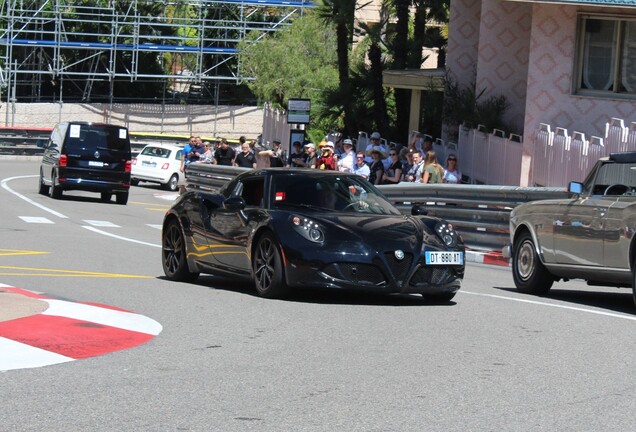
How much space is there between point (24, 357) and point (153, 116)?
58.4m

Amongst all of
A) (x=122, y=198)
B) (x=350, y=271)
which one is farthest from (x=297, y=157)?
(x=350, y=271)

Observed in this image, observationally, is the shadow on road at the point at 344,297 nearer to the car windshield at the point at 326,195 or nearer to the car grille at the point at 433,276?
the car grille at the point at 433,276

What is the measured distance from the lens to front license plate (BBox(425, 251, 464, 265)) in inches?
481

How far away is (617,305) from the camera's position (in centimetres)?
1330

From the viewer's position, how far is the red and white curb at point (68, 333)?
8656 millimetres

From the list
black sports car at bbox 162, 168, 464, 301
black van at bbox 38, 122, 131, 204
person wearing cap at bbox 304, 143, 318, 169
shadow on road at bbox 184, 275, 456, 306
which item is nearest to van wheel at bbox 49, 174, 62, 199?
black van at bbox 38, 122, 131, 204

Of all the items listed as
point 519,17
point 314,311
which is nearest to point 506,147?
point 519,17

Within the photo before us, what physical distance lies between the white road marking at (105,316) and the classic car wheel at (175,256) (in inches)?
112

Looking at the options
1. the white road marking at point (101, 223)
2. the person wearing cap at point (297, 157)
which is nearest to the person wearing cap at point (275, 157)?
the person wearing cap at point (297, 157)

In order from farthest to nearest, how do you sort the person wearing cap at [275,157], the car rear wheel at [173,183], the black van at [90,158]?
the car rear wheel at [173,183] → the black van at [90,158] → the person wearing cap at [275,157]

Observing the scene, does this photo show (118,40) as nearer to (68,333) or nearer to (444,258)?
(444,258)

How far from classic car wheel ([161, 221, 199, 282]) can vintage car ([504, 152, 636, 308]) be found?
376cm

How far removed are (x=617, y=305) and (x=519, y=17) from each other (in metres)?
16.7

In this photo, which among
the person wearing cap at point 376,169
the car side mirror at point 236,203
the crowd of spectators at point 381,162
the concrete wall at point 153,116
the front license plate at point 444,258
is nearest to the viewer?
the front license plate at point 444,258
